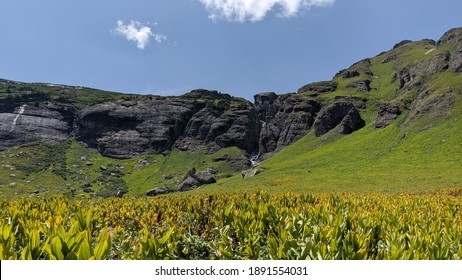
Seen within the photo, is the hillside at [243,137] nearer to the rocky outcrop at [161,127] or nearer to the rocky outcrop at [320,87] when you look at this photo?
the rocky outcrop at [161,127]

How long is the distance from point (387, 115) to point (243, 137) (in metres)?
75.3

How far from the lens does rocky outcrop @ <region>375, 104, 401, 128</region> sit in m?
97.3

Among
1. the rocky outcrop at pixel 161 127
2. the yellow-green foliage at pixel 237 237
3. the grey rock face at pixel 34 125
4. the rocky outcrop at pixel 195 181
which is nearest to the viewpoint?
the yellow-green foliage at pixel 237 237

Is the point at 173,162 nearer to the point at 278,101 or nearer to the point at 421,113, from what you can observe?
the point at 278,101

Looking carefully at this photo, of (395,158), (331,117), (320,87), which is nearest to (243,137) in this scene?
(320,87)

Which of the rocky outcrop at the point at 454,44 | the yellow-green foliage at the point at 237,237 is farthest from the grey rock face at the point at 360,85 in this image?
the yellow-green foliage at the point at 237,237

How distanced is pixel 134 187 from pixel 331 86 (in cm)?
11174

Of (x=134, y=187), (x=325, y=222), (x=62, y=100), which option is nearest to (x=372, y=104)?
(x=134, y=187)

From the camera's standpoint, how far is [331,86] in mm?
175500

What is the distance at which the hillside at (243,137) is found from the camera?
6912 centimetres

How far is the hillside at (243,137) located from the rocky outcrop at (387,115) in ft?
1.24

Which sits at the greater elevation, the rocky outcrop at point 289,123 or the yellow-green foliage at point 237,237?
the rocky outcrop at point 289,123

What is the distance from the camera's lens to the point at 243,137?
163 metres

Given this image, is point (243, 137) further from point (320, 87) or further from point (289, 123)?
point (320, 87)
